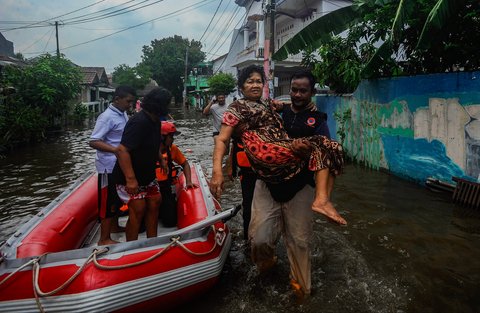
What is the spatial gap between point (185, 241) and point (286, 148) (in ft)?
3.82

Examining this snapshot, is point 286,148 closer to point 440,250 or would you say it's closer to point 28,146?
point 440,250

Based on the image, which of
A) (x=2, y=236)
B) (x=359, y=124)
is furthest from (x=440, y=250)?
(x=2, y=236)

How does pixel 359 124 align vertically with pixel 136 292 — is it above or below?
above

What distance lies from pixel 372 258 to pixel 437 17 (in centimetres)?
344

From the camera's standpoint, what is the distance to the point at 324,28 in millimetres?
7648

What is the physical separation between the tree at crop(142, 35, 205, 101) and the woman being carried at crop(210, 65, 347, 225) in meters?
48.1

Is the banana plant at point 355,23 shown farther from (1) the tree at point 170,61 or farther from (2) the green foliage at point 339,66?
(1) the tree at point 170,61

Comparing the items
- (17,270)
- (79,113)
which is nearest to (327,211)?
(17,270)

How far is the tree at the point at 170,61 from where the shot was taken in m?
49.2

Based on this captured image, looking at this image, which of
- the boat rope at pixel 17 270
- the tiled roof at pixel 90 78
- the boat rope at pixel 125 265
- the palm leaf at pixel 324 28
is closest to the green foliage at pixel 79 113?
the tiled roof at pixel 90 78

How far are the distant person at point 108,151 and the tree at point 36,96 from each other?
9.56 m

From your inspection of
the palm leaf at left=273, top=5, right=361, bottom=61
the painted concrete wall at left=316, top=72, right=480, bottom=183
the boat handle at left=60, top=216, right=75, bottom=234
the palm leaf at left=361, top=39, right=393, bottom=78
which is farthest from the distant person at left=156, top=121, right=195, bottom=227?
the palm leaf at left=273, top=5, right=361, bottom=61

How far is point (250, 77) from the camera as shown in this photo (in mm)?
3031

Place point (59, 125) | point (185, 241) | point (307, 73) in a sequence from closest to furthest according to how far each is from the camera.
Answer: point (307, 73) → point (185, 241) → point (59, 125)
